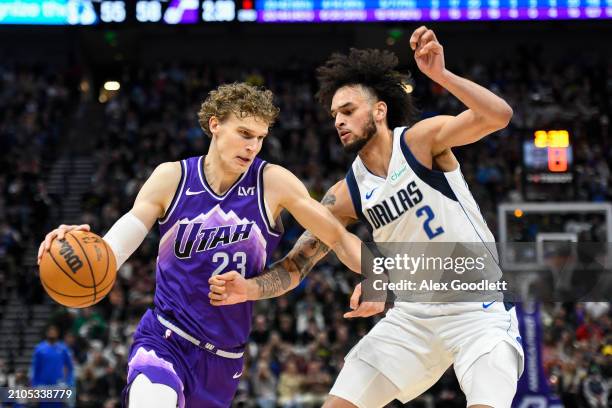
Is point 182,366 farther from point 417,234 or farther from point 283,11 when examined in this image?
point 283,11

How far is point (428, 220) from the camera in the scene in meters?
5.07

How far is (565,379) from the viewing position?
37.3 feet

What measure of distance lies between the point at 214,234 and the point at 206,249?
0.09m

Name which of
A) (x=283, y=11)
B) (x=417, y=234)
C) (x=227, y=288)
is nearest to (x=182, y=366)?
(x=227, y=288)

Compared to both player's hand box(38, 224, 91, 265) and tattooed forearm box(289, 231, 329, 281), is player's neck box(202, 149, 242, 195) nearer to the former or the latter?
tattooed forearm box(289, 231, 329, 281)

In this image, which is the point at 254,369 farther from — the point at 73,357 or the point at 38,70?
the point at 38,70

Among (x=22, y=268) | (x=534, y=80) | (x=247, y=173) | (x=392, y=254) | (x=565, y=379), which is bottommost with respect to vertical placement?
(x=565, y=379)

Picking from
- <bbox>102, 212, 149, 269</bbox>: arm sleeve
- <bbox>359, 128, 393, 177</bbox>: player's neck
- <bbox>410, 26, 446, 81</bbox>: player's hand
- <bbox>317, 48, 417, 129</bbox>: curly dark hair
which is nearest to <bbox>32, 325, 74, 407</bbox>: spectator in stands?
<bbox>102, 212, 149, 269</bbox>: arm sleeve

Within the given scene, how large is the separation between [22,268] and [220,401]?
1175cm

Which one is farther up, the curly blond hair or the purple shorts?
the curly blond hair

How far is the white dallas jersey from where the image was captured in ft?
16.6

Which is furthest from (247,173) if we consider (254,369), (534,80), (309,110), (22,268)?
(534,80)

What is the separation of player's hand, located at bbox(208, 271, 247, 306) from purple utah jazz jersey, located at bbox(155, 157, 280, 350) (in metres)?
0.17

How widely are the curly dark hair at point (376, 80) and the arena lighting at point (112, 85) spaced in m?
17.9
